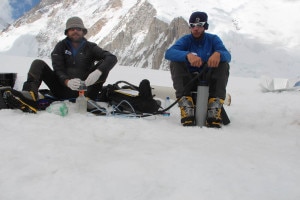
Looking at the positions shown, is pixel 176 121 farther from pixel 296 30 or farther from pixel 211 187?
pixel 296 30

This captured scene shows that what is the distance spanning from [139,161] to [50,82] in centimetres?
208

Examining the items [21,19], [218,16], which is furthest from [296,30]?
[21,19]

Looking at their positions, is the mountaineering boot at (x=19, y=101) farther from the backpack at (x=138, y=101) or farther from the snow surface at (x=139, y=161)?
the backpack at (x=138, y=101)

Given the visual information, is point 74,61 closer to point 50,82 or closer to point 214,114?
point 50,82

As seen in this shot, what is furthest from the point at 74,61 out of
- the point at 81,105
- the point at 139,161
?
the point at 139,161

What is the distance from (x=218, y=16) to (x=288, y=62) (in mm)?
27102

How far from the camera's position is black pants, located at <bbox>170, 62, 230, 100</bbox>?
278 centimetres

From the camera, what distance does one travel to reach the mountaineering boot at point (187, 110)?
8.95 feet

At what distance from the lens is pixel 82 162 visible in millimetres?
1594

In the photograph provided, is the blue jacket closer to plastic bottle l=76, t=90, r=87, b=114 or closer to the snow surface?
the snow surface

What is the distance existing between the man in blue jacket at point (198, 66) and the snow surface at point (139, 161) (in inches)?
7.9

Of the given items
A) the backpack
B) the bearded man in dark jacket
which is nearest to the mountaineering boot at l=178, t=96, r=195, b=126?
the backpack

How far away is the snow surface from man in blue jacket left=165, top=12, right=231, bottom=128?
0.66 ft

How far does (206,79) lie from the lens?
9.17ft
